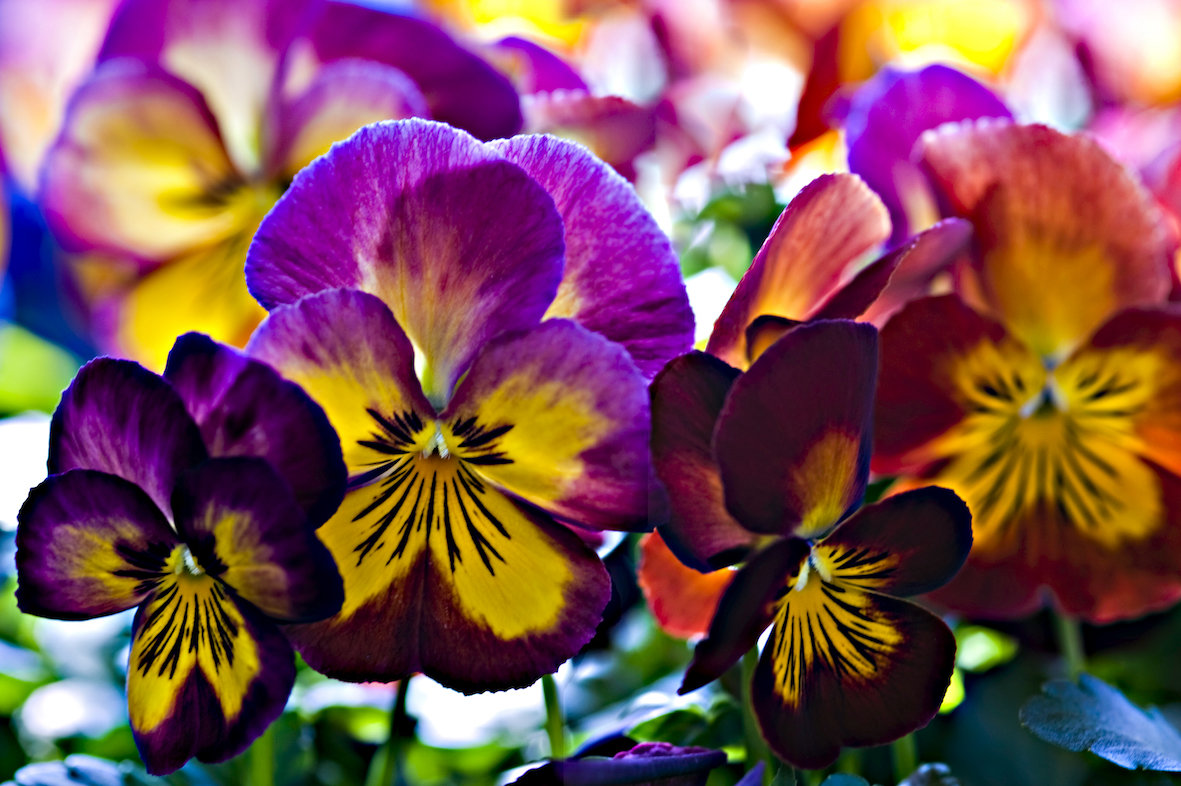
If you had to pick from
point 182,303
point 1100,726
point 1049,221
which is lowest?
point 1100,726

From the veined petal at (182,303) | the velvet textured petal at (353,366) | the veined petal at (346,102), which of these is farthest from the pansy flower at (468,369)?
the veined petal at (182,303)

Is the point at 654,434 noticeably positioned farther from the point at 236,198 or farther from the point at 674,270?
the point at 236,198

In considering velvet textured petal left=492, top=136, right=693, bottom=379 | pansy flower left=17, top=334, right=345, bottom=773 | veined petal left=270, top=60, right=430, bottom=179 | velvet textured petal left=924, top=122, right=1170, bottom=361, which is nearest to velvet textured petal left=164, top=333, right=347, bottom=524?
pansy flower left=17, top=334, right=345, bottom=773

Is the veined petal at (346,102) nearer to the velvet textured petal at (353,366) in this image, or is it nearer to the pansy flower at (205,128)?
the pansy flower at (205,128)

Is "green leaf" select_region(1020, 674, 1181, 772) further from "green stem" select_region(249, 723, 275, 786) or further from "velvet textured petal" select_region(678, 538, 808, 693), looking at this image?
"green stem" select_region(249, 723, 275, 786)

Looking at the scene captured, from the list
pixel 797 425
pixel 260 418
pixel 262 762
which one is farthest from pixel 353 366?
pixel 262 762

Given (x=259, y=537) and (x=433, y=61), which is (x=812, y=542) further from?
(x=433, y=61)

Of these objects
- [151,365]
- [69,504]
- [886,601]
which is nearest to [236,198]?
[151,365]
